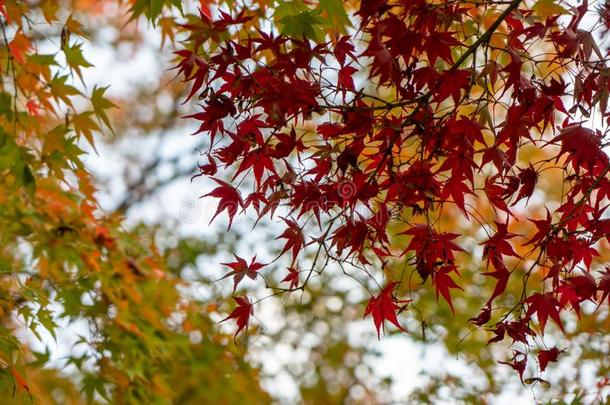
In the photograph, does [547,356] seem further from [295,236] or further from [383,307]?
[295,236]

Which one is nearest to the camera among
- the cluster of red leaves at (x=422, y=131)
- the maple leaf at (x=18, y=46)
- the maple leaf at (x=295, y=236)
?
the cluster of red leaves at (x=422, y=131)

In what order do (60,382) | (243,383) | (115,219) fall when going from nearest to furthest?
(115,219) < (243,383) < (60,382)

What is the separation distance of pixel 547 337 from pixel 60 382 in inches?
140

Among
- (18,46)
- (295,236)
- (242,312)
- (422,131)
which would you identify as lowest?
(242,312)

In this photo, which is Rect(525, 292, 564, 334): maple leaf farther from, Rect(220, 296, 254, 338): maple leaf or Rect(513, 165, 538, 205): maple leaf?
Rect(220, 296, 254, 338): maple leaf

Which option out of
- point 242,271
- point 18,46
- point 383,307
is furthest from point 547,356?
point 18,46

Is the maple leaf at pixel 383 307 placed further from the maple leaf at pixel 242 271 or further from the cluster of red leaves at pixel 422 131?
the maple leaf at pixel 242 271

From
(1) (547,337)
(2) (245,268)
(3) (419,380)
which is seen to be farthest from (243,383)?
(2) (245,268)

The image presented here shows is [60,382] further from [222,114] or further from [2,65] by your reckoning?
[222,114]

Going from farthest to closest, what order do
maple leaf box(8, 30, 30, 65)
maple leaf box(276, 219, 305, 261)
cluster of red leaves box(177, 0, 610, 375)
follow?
1. maple leaf box(8, 30, 30, 65)
2. maple leaf box(276, 219, 305, 261)
3. cluster of red leaves box(177, 0, 610, 375)

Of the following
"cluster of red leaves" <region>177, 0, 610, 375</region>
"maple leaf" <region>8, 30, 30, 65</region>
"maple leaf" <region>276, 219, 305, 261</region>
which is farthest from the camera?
"maple leaf" <region>8, 30, 30, 65</region>

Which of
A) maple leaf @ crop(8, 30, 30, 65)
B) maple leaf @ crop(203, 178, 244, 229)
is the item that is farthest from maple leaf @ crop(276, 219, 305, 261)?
maple leaf @ crop(8, 30, 30, 65)

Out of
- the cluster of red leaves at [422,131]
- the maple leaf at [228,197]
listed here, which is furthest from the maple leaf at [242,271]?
the maple leaf at [228,197]

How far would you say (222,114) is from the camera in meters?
1.53
